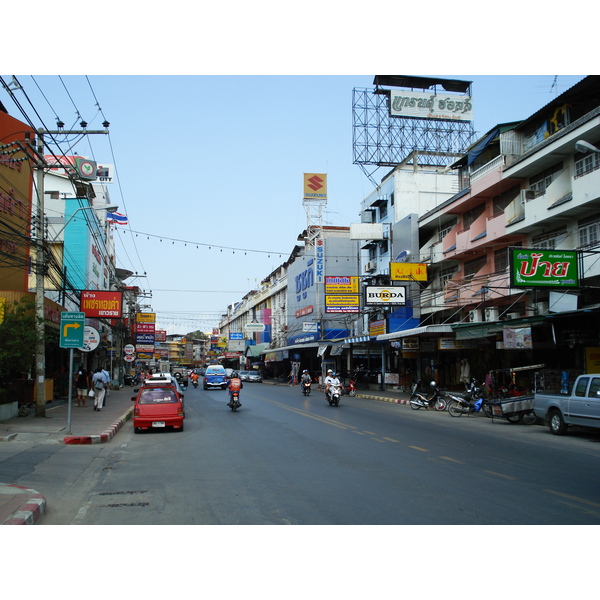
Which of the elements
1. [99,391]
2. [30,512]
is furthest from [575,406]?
[99,391]

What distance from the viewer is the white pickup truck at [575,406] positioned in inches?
615

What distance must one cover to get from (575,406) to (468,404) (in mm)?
8252

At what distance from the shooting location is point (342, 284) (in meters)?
45.3

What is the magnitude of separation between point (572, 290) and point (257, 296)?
8488 centimetres

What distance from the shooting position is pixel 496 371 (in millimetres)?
28109

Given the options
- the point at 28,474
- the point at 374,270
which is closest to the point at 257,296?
the point at 374,270

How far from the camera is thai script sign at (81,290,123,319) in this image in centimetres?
3002

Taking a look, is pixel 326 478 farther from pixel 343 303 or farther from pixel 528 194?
pixel 343 303

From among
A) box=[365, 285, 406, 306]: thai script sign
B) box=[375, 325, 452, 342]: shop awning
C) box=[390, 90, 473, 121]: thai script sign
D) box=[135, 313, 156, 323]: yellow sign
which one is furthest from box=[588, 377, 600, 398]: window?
box=[135, 313, 156, 323]: yellow sign

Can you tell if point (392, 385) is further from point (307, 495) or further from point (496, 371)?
point (307, 495)

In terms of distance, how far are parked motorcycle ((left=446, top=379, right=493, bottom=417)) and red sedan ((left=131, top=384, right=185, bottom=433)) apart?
11.9 metres

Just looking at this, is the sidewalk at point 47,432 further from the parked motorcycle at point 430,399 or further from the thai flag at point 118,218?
the thai flag at point 118,218

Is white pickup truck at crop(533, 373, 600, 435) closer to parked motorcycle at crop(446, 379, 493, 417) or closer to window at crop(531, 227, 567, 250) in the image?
parked motorcycle at crop(446, 379, 493, 417)

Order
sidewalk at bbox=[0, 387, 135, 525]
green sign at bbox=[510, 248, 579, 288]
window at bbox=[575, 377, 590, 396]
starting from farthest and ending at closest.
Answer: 1. green sign at bbox=[510, 248, 579, 288]
2. window at bbox=[575, 377, 590, 396]
3. sidewalk at bbox=[0, 387, 135, 525]
